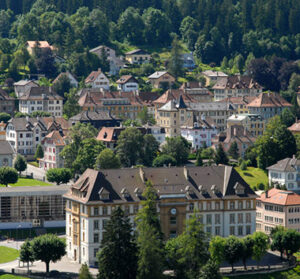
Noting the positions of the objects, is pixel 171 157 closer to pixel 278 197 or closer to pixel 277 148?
pixel 277 148

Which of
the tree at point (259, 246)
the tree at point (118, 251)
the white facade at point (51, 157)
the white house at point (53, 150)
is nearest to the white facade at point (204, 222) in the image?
the tree at point (259, 246)

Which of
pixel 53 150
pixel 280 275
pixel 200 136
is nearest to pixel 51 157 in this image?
pixel 53 150

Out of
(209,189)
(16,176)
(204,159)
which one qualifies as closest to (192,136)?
(204,159)

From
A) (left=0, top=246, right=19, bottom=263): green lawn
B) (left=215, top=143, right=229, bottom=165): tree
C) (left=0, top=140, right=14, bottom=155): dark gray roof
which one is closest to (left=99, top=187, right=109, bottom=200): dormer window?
(left=0, top=246, right=19, bottom=263): green lawn

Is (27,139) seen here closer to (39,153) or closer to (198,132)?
(39,153)

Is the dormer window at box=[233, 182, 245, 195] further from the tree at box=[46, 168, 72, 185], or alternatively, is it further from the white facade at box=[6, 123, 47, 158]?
the white facade at box=[6, 123, 47, 158]

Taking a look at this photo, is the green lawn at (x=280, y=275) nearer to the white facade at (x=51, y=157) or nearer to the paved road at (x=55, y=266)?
the paved road at (x=55, y=266)
